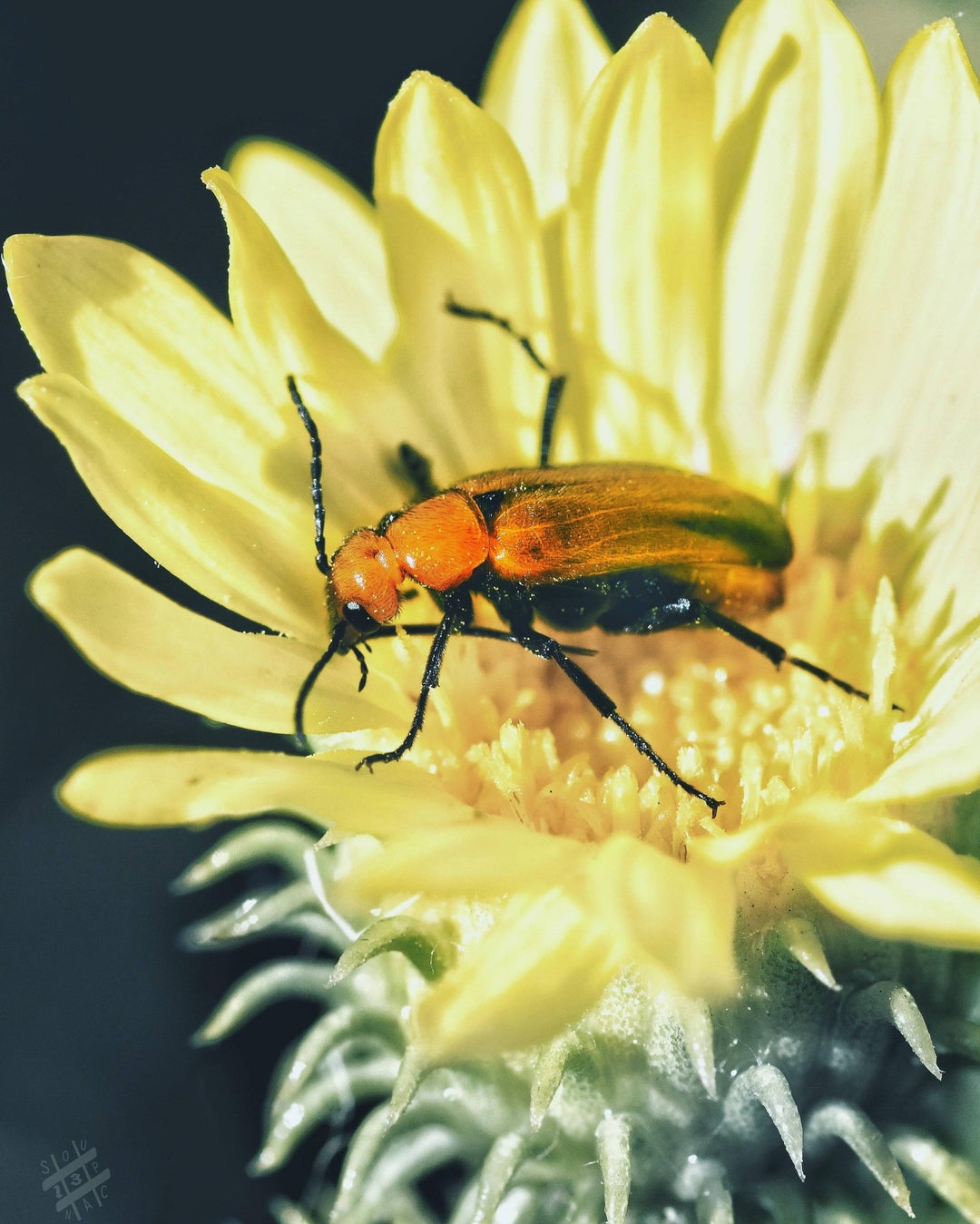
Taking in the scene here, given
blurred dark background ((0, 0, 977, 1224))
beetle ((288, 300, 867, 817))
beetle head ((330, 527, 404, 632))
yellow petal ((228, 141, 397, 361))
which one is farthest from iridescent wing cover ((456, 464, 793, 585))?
blurred dark background ((0, 0, 977, 1224))

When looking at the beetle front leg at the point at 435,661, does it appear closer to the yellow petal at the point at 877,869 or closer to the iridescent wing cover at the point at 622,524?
the iridescent wing cover at the point at 622,524

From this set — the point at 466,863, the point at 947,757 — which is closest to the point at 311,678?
the point at 466,863

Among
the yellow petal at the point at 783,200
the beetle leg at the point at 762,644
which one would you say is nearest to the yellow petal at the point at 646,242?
the yellow petal at the point at 783,200

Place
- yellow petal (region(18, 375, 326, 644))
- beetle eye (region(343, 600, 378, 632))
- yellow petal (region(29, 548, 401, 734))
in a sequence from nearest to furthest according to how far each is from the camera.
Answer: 1. yellow petal (region(29, 548, 401, 734))
2. yellow petal (region(18, 375, 326, 644))
3. beetle eye (region(343, 600, 378, 632))

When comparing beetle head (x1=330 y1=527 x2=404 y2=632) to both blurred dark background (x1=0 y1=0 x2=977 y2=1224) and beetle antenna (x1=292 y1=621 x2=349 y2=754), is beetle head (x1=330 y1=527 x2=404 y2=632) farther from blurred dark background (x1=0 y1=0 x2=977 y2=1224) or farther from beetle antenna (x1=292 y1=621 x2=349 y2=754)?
blurred dark background (x1=0 y1=0 x2=977 y2=1224)

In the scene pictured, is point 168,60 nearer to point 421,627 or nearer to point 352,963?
point 421,627

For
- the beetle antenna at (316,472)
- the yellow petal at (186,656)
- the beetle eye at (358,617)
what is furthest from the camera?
the beetle antenna at (316,472)

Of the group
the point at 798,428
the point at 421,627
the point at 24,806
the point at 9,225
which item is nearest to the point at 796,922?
the point at 421,627
